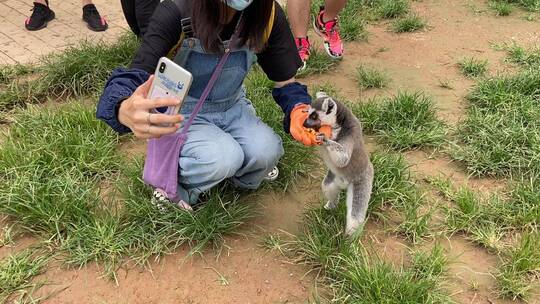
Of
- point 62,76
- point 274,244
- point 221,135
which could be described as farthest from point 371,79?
point 62,76

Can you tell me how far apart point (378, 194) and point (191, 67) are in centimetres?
115

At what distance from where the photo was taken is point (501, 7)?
16.3ft

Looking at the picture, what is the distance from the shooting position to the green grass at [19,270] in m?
2.15

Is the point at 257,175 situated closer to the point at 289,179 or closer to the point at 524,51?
the point at 289,179

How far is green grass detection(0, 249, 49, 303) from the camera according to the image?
7.07ft

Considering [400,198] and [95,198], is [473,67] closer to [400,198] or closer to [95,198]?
[400,198]

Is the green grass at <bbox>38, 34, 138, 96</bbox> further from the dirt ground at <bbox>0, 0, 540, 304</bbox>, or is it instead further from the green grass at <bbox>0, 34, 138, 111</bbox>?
the dirt ground at <bbox>0, 0, 540, 304</bbox>

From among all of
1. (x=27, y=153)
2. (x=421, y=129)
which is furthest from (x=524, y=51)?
(x=27, y=153)

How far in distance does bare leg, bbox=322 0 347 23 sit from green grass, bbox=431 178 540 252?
1.95 meters

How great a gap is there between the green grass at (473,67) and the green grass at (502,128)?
202 millimetres

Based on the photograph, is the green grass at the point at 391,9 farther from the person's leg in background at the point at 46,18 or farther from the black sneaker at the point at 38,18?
the black sneaker at the point at 38,18

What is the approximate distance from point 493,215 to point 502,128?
0.82 m

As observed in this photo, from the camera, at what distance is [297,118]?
222cm

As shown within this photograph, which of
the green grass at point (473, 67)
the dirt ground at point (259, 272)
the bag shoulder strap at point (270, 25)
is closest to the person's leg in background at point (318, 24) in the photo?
the dirt ground at point (259, 272)
